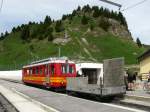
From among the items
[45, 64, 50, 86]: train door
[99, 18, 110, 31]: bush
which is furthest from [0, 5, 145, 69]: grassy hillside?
[45, 64, 50, 86]: train door

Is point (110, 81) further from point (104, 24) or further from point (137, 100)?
point (104, 24)

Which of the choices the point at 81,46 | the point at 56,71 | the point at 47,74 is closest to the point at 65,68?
the point at 56,71

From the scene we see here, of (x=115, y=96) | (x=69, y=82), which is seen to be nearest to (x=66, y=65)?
(x=69, y=82)

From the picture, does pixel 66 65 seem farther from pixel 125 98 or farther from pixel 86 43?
pixel 86 43

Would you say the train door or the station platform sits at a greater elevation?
the train door

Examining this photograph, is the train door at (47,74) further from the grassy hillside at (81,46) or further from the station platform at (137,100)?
the grassy hillside at (81,46)

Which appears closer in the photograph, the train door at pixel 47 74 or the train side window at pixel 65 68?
the train side window at pixel 65 68

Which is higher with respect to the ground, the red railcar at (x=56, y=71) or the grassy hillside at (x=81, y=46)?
the grassy hillside at (x=81, y=46)

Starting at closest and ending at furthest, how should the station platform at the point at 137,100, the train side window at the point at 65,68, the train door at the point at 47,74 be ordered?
1. the station platform at the point at 137,100
2. the train side window at the point at 65,68
3. the train door at the point at 47,74

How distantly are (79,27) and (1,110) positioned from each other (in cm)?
17585

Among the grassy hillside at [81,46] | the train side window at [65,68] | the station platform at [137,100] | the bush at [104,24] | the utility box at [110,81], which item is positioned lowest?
the station platform at [137,100]

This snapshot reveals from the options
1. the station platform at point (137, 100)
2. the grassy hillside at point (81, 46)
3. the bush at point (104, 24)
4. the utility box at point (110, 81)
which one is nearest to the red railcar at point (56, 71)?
the utility box at point (110, 81)

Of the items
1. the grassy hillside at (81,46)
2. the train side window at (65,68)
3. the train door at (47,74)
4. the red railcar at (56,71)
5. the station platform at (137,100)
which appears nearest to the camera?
the station platform at (137,100)

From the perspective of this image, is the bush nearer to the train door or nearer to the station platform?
the train door
